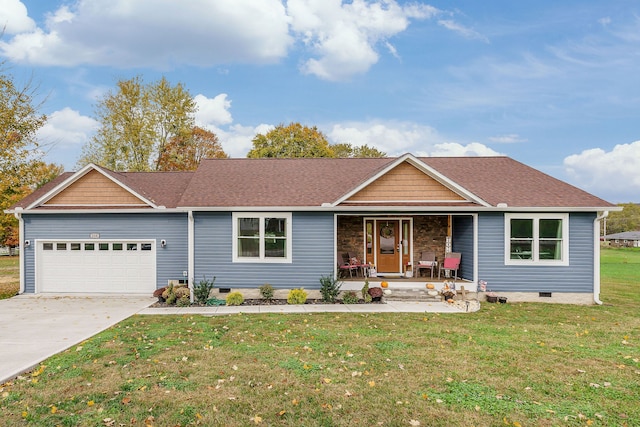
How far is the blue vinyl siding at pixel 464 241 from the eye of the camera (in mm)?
12391

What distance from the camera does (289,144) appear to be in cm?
3272

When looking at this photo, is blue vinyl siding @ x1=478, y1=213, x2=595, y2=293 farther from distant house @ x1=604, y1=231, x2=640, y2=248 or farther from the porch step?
distant house @ x1=604, y1=231, x2=640, y2=248

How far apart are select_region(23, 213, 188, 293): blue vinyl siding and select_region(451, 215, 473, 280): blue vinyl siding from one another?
10.0 m

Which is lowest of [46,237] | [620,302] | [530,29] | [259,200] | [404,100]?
[620,302]

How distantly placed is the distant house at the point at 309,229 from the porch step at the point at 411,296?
39 centimetres

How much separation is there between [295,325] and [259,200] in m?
5.08

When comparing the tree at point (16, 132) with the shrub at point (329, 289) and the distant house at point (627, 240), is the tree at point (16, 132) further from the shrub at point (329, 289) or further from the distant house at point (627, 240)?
the distant house at point (627, 240)

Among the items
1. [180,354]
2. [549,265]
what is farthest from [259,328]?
[549,265]

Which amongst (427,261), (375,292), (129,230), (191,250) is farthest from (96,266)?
(427,261)

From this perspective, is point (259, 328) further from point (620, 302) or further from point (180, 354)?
point (620, 302)

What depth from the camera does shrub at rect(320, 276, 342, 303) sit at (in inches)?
459

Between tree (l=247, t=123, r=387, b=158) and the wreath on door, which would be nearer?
the wreath on door

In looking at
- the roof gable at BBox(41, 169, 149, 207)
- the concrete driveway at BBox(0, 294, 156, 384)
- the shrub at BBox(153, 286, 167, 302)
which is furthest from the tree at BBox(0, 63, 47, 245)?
the shrub at BBox(153, 286, 167, 302)

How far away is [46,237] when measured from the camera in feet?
43.3
